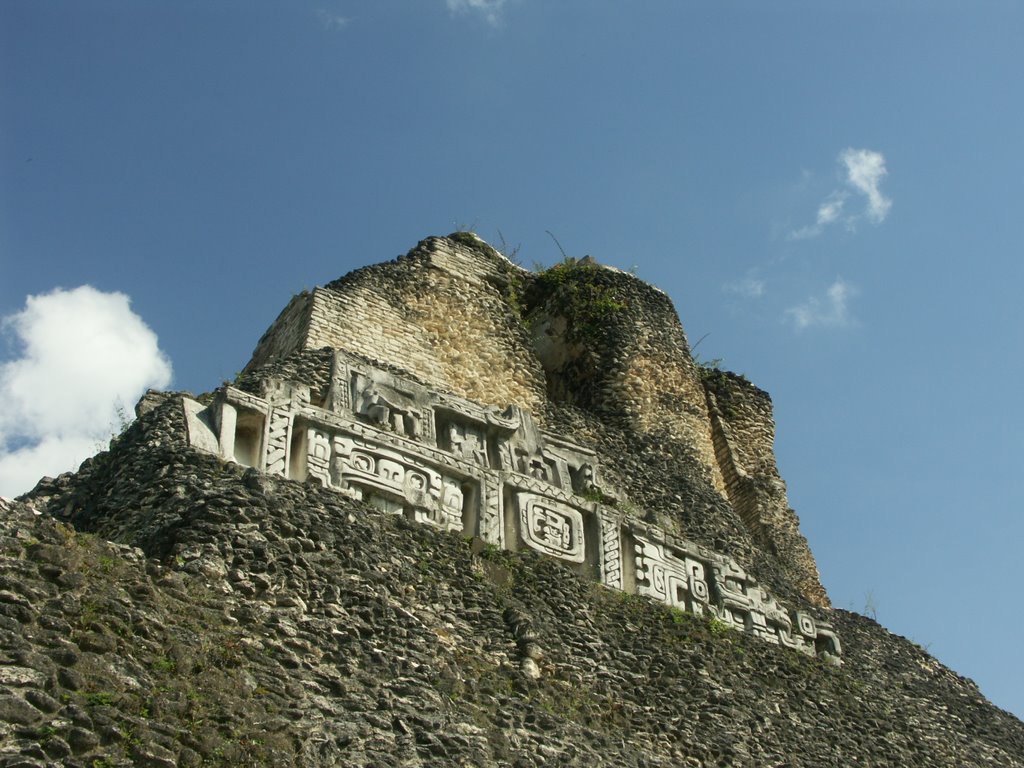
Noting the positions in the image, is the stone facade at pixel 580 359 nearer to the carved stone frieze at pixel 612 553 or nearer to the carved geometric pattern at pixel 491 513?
the carved stone frieze at pixel 612 553

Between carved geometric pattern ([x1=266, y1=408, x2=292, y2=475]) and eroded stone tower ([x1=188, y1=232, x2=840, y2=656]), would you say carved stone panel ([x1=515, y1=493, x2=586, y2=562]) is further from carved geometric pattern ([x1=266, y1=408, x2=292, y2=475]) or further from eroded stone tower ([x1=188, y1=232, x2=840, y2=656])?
carved geometric pattern ([x1=266, y1=408, x2=292, y2=475])

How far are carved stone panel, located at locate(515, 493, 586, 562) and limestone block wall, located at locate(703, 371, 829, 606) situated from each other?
16.3 ft

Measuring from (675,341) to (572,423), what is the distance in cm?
341

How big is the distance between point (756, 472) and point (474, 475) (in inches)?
Answer: 278

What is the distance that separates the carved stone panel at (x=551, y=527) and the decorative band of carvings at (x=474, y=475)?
1 cm

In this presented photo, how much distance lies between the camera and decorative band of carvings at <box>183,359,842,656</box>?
10.2 metres

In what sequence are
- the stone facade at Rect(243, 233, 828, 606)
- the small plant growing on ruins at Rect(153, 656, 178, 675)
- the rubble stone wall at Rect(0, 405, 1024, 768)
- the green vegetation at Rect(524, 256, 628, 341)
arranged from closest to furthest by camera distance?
the rubble stone wall at Rect(0, 405, 1024, 768) < the small plant growing on ruins at Rect(153, 656, 178, 675) < the stone facade at Rect(243, 233, 828, 606) < the green vegetation at Rect(524, 256, 628, 341)

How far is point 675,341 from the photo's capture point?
1733 cm

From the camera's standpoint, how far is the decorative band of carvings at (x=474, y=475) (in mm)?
10203

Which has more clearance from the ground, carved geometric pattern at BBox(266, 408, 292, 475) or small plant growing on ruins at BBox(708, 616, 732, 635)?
carved geometric pattern at BBox(266, 408, 292, 475)

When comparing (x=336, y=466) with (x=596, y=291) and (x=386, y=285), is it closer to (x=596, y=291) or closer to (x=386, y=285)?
(x=386, y=285)

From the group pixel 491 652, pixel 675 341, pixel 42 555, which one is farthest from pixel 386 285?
pixel 42 555

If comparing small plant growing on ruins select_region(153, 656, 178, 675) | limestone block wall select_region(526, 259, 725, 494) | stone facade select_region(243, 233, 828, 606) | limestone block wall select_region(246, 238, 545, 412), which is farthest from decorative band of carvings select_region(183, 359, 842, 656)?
limestone block wall select_region(526, 259, 725, 494)

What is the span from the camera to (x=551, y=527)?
11.4m
